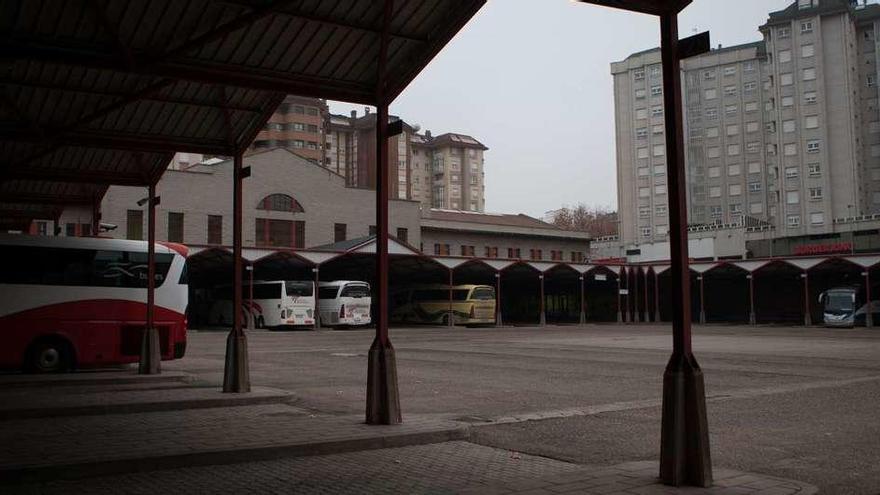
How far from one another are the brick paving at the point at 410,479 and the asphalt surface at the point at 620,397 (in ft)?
1.98

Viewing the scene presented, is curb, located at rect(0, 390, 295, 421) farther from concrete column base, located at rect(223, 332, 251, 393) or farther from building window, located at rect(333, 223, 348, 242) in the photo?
building window, located at rect(333, 223, 348, 242)

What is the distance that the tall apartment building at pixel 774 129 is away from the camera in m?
78.1

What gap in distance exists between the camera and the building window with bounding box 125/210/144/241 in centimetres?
4841

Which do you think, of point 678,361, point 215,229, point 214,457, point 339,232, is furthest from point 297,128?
point 678,361

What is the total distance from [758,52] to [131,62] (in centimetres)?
9537

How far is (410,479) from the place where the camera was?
20.1 ft

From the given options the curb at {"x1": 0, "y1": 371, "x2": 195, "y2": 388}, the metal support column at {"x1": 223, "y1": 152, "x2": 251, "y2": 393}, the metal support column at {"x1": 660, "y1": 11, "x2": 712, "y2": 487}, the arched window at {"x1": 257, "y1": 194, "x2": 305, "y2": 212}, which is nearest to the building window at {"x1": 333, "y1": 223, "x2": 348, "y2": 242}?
the arched window at {"x1": 257, "y1": 194, "x2": 305, "y2": 212}

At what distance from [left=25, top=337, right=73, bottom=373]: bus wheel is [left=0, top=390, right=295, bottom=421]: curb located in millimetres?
5361

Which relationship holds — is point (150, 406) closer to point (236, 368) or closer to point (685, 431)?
point (236, 368)

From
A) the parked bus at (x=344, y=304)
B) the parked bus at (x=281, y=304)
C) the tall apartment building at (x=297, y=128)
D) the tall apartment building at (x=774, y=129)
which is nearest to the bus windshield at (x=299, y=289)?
the parked bus at (x=281, y=304)

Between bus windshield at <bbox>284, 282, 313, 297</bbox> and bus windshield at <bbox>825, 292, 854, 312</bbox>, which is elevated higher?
bus windshield at <bbox>284, 282, 313, 297</bbox>

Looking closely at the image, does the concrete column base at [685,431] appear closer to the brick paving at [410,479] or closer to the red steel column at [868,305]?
the brick paving at [410,479]

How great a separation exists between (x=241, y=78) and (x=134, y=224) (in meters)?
43.7

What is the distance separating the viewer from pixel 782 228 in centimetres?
7850
